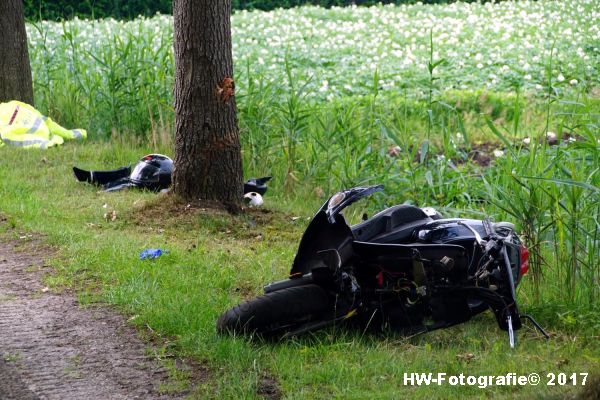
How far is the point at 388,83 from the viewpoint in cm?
1586

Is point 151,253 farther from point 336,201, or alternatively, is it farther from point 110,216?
point 336,201

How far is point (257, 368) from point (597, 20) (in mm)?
17181

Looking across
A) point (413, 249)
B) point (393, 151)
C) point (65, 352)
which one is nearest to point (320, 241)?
point (413, 249)

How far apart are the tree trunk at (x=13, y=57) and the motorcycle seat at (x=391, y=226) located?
290 inches

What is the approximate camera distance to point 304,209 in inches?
329

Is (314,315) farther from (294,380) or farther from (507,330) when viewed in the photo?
(507,330)

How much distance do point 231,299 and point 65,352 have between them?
1112 millimetres

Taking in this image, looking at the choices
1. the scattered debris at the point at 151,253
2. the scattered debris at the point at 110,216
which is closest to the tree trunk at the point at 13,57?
the scattered debris at the point at 110,216

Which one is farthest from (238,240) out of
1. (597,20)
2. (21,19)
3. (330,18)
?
(330,18)

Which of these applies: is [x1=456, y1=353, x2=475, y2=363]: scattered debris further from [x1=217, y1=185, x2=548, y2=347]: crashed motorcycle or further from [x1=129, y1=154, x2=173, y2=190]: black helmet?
[x1=129, y1=154, x2=173, y2=190]: black helmet

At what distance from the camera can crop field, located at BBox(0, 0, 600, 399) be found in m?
4.73

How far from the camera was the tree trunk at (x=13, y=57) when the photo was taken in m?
11.4

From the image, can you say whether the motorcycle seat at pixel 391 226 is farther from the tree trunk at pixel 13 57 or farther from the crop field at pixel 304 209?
the tree trunk at pixel 13 57

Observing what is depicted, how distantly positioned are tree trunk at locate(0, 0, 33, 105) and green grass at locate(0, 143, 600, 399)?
262 cm
